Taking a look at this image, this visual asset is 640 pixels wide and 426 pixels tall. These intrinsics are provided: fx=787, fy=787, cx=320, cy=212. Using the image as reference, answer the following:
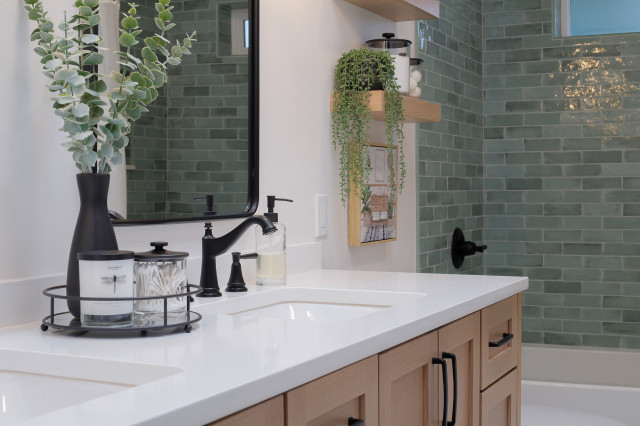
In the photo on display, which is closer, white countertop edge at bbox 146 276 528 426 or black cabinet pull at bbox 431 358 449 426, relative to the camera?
white countertop edge at bbox 146 276 528 426

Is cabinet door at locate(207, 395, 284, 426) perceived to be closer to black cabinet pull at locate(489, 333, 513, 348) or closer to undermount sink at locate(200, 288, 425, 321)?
undermount sink at locate(200, 288, 425, 321)

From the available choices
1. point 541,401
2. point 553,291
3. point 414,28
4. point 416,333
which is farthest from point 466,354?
point 553,291

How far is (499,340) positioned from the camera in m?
2.23

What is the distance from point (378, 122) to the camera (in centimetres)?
310

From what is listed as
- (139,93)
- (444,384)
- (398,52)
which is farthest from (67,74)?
(398,52)

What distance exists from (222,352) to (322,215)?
1.50 metres

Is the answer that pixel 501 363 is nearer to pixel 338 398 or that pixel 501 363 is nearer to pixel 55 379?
pixel 338 398

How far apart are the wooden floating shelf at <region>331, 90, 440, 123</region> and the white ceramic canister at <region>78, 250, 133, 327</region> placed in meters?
1.45

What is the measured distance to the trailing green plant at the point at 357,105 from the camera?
270 centimetres

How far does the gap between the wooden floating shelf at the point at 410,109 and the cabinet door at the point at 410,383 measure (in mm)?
1143

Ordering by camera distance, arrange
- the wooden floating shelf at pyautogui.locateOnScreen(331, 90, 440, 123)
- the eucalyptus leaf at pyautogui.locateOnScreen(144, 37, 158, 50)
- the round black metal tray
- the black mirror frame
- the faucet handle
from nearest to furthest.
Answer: the round black metal tray → the eucalyptus leaf at pyautogui.locateOnScreen(144, 37, 158, 50) → the faucet handle → the black mirror frame → the wooden floating shelf at pyautogui.locateOnScreen(331, 90, 440, 123)

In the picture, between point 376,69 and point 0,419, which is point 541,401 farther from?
point 0,419

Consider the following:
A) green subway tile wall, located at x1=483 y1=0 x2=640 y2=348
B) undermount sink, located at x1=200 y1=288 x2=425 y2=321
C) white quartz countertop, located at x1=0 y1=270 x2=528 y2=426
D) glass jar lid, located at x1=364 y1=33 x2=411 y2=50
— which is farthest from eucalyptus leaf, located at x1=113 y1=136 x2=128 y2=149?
green subway tile wall, located at x1=483 y1=0 x2=640 y2=348

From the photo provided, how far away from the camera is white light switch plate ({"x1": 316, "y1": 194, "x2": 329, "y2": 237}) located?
2.71 m
